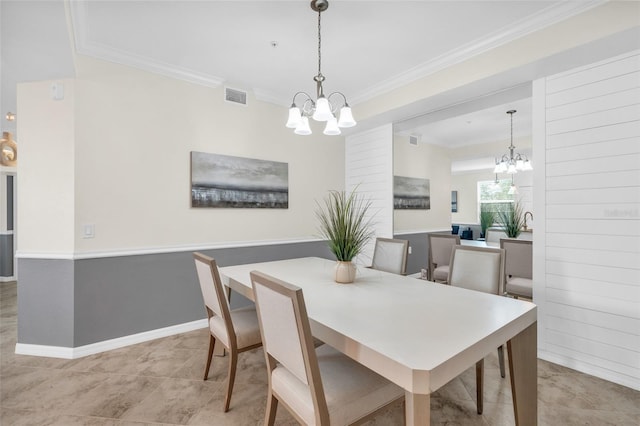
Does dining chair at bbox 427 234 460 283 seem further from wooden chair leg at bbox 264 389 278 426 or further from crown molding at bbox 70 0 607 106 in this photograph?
wooden chair leg at bbox 264 389 278 426

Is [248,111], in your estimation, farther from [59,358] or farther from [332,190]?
[59,358]

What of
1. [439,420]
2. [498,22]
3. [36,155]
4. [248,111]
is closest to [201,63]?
[248,111]

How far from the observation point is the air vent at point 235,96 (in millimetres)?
3373

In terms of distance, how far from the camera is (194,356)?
256cm

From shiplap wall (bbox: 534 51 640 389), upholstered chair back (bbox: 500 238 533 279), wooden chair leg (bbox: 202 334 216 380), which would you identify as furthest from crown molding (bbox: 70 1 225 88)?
upholstered chair back (bbox: 500 238 533 279)

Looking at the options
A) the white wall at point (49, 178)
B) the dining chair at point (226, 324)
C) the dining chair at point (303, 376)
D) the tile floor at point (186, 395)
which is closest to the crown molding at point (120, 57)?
the white wall at point (49, 178)

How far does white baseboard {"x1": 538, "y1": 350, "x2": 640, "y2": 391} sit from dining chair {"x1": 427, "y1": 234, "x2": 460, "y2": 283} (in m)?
1.10

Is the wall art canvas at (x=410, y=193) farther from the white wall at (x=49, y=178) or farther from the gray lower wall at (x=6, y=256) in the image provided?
the gray lower wall at (x=6, y=256)

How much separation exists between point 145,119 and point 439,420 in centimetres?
344

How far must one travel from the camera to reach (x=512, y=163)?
2730 mm

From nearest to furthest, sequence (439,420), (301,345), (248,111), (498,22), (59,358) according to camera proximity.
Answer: (301,345), (439,420), (498,22), (59,358), (248,111)

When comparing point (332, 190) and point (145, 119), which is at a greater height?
point (145, 119)

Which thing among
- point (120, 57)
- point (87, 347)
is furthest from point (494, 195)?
point (87, 347)

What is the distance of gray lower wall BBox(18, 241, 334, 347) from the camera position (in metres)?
2.53
